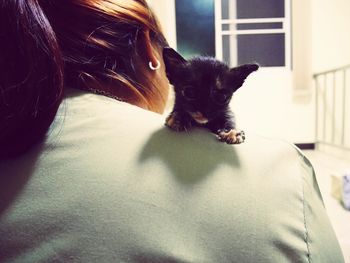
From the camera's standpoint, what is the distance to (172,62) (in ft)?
2.79

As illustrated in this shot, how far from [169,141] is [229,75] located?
45 centimetres

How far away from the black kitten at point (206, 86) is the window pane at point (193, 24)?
9.72 ft

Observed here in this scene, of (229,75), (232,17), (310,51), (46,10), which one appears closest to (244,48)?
(232,17)

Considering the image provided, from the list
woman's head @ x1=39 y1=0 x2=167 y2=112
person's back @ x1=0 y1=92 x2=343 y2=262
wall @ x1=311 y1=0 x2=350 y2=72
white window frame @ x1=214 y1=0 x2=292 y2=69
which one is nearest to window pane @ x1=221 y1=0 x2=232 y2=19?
white window frame @ x1=214 y1=0 x2=292 y2=69

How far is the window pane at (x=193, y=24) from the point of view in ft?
12.4

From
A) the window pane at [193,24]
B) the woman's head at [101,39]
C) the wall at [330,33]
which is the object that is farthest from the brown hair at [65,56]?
the wall at [330,33]

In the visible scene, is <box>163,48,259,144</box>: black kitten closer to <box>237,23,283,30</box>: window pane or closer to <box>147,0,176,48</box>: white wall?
<box>147,0,176,48</box>: white wall

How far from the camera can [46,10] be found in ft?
1.82

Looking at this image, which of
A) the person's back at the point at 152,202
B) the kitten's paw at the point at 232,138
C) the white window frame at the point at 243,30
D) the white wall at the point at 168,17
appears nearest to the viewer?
the person's back at the point at 152,202

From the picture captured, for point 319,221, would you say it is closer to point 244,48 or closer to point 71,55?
point 71,55

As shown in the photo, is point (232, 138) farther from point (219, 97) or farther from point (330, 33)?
point (330, 33)

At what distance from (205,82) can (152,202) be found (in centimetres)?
50

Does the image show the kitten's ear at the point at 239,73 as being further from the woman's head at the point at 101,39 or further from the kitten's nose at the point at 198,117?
the woman's head at the point at 101,39

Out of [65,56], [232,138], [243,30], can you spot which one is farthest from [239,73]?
[243,30]
